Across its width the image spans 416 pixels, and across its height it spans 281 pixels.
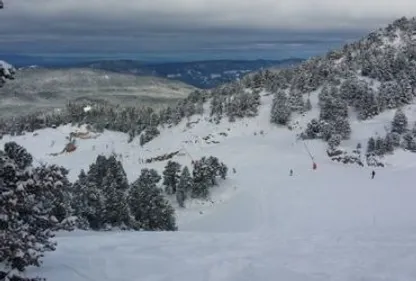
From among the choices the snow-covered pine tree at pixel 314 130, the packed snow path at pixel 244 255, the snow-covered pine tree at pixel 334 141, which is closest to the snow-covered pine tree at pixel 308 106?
the snow-covered pine tree at pixel 314 130

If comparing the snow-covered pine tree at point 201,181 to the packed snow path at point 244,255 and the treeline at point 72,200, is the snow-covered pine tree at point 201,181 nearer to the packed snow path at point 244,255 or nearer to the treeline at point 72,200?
the treeline at point 72,200

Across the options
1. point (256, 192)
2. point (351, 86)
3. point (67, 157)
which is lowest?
point (67, 157)

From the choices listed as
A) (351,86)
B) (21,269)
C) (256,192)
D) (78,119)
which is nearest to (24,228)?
(21,269)

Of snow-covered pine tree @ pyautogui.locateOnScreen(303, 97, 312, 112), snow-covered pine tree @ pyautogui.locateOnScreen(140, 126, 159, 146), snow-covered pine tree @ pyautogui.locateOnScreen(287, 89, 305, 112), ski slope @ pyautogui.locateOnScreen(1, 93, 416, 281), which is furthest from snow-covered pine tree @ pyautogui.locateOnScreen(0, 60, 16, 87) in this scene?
snow-covered pine tree @ pyautogui.locateOnScreen(140, 126, 159, 146)

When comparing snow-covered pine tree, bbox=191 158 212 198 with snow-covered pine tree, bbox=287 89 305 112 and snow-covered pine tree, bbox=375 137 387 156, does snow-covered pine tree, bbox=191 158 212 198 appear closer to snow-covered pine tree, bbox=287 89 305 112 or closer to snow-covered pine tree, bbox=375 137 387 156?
snow-covered pine tree, bbox=375 137 387 156

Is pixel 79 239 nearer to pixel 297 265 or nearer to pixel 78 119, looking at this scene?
pixel 297 265

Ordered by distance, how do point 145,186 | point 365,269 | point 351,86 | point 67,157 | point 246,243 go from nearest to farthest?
point 365,269 < point 246,243 < point 145,186 < point 351,86 < point 67,157
